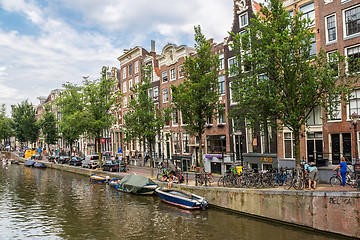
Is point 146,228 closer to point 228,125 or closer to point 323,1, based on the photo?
point 228,125

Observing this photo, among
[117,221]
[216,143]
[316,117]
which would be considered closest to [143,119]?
[216,143]

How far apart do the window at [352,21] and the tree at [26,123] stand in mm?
78408

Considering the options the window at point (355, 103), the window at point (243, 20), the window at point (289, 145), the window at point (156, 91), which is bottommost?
the window at point (289, 145)

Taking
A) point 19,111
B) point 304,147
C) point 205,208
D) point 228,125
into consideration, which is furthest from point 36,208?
point 19,111

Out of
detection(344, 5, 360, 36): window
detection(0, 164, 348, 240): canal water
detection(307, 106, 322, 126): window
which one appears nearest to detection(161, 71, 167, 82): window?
detection(0, 164, 348, 240): canal water

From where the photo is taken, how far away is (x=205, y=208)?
23266 mm

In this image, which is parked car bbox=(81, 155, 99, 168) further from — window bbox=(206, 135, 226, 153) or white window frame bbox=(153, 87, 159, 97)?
window bbox=(206, 135, 226, 153)

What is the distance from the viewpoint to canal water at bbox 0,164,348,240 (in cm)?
1800

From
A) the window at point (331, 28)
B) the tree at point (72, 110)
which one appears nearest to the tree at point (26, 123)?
the tree at point (72, 110)

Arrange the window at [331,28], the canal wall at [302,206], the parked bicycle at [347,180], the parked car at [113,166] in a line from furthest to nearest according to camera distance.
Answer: the parked car at [113,166]
the window at [331,28]
the parked bicycle at [347,180]
the canal wall at [302,206]

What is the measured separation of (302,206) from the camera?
17609 mm

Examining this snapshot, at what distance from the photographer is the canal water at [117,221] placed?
1800 centimetres

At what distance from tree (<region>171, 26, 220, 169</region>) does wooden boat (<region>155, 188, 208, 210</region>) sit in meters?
3.97

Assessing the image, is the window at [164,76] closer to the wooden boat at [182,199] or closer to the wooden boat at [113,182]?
the wooden boat at [113,182]
